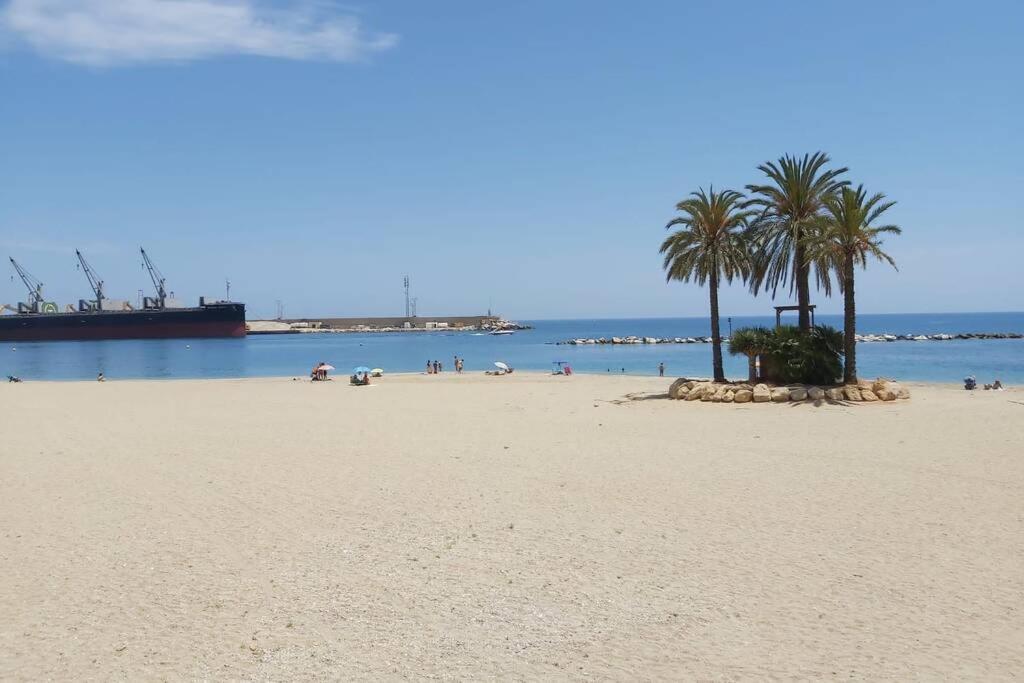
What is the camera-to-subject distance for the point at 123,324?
138750 mm

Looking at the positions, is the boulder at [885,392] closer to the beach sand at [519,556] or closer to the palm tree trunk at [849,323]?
the palm tree trunk at [849,323]

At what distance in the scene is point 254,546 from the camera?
378 inches

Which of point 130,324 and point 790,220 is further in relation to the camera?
point 130,324

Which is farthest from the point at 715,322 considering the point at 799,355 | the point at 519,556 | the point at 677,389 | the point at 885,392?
the point at 519,556

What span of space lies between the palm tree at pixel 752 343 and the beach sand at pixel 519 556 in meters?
8.43

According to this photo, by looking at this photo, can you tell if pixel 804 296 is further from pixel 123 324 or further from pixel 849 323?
pixel 123 324

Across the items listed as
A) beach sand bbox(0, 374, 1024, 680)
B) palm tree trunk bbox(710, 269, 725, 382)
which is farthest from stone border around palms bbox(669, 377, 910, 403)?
beach sand bbox(0, 374, 1024, 680)

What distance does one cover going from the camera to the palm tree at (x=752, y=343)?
27.2 metres

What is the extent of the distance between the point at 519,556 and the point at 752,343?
66.1ft

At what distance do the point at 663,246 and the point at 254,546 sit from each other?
2221 centimetres

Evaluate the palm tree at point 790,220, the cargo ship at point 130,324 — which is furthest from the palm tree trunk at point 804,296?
the cargo ship at point 130,324

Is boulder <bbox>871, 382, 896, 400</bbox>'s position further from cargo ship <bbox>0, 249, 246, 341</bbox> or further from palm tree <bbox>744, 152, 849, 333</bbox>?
cargo ship <bbox>0, 249, 246, 341</bbox>

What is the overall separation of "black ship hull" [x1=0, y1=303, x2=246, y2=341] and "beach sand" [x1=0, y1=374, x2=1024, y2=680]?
13086 cm

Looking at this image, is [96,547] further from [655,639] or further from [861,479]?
[861,479]
